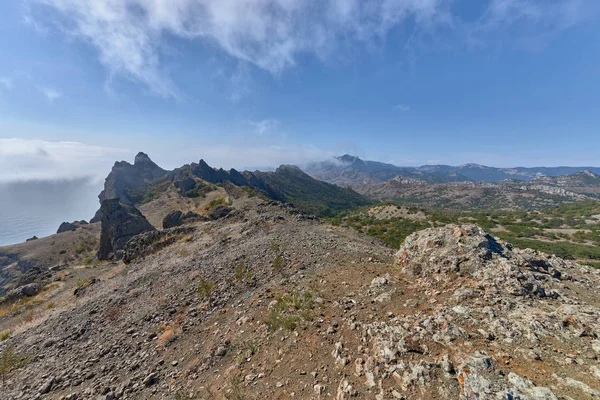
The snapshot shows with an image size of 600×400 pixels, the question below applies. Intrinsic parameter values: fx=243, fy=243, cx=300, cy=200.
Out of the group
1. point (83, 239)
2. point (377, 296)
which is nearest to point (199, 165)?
point (83, 239)

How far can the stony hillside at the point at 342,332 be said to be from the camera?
15.0 feet

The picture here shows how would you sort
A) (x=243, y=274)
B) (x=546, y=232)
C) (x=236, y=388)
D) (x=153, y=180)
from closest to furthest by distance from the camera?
(x=236, y=388)
(x=243, y=274)
(x=546, y=232)
(x=153, y=180)

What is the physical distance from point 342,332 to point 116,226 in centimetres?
4202

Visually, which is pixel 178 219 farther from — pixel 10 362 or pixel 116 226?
pixel 10 362

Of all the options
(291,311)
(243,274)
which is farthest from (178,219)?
(291,311)

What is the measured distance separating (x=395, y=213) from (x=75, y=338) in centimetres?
9184

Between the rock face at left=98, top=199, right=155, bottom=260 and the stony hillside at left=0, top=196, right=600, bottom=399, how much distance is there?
2436 centimetres

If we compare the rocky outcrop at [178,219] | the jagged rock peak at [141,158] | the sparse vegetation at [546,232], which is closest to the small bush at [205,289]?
the rocky outcrop at [178,219]

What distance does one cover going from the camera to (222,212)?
3888 centimetres

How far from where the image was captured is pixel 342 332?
6766 mm

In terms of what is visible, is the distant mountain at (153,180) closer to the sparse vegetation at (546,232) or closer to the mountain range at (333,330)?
the sparse vegetation at (546,232)

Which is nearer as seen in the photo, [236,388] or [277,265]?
[236,388]

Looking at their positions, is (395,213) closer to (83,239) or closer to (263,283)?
(263,283)

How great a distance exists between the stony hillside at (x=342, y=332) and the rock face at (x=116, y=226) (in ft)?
79.9
